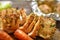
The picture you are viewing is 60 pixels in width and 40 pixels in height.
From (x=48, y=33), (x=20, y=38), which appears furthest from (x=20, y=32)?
(x=48, y=33)

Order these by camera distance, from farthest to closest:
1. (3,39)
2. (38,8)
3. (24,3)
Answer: (24,3)
(38,8)
(3,39)

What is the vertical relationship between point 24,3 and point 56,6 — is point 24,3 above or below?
above

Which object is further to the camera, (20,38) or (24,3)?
(24,3)

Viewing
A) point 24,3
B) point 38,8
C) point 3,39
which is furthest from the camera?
point 24,3

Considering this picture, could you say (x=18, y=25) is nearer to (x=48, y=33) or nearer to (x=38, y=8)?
(x=48, y=33)

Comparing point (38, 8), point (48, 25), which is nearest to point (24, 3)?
point (38, 8)

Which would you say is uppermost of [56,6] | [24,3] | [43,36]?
[24,3]

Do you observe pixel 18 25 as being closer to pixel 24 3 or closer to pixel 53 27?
pixel 53 27

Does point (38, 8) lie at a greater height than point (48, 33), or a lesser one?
greater

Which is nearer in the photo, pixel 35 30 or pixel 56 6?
pixel 35 30
